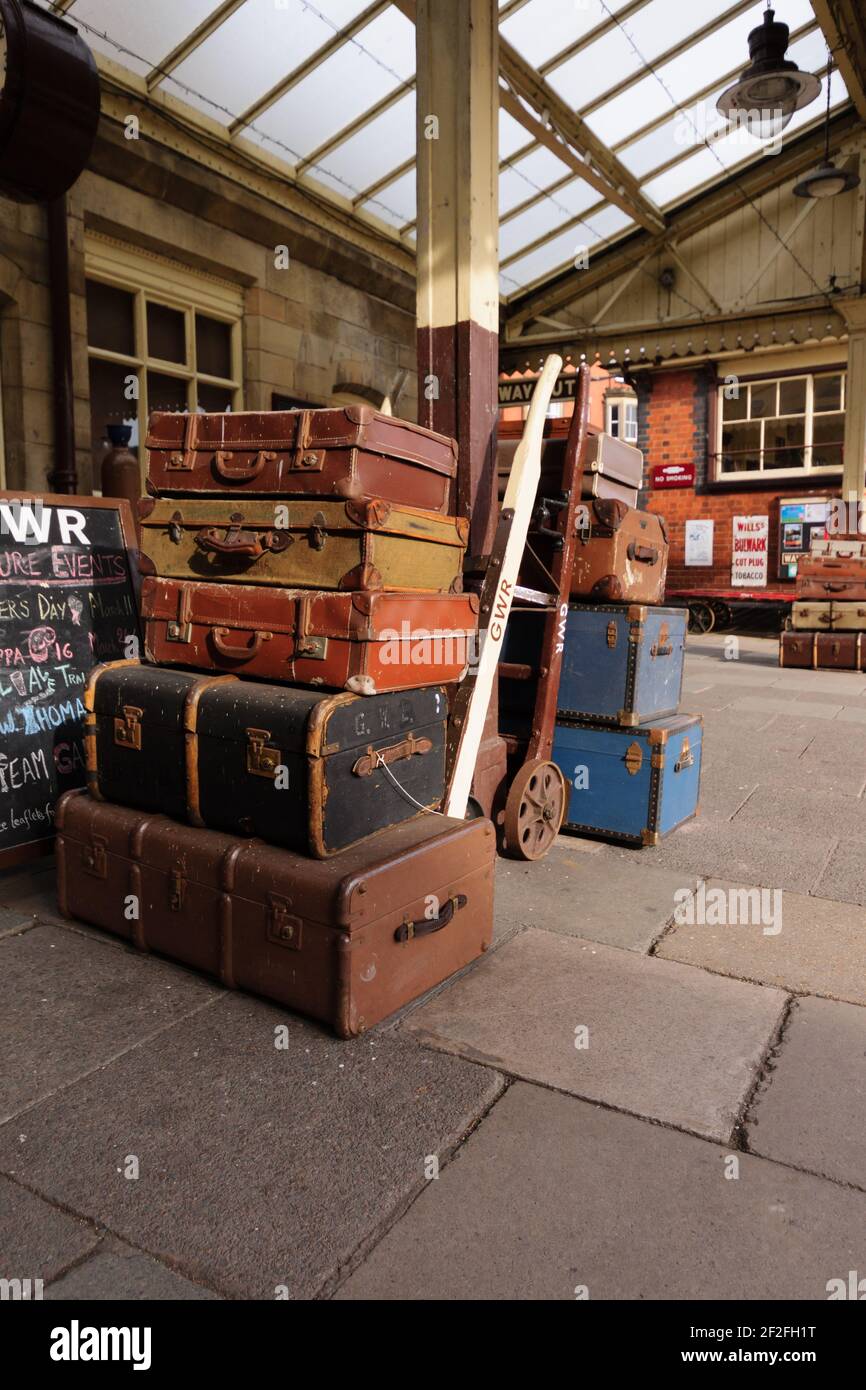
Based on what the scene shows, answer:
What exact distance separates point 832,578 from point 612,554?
7438mm

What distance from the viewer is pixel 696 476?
53.2ft

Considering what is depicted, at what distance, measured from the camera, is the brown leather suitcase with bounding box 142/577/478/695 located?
276 centimetres

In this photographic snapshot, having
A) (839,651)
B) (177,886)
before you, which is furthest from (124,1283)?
(839,651)

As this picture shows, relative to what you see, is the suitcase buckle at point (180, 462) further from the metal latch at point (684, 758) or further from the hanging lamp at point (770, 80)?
the hanging lamp at point (770, 80)

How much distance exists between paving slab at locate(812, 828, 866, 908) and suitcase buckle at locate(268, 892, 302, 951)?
7.59ft

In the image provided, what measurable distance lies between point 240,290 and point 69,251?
195cm

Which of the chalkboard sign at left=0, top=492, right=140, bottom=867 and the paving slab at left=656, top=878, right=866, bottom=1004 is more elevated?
the chalkboard sign at left=0, top=492, right=140, bottom=867

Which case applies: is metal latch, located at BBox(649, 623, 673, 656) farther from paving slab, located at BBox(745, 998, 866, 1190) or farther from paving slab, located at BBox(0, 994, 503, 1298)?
paving slab, located at BBox(0, 994, 503, 1298)

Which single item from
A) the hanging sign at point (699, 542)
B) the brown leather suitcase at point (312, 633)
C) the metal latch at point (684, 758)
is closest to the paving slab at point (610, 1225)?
the brown leather suitcase at point (312, 633)

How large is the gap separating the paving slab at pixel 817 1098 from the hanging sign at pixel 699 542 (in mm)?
14330

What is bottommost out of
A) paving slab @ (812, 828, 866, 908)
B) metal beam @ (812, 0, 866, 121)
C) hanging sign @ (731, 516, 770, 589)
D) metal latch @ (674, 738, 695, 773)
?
paving slab @ (812, 828, 866, 908)

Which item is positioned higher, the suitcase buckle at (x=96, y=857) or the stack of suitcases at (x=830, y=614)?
the stack of suitcases at (x=830, y=614)

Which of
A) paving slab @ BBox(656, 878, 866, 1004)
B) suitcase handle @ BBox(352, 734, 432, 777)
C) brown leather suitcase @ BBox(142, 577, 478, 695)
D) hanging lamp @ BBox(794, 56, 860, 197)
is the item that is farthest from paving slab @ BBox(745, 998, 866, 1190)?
hanging lamp @ BBox(794, 56, 860, 197)

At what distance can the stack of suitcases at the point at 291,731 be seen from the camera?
2604mm
